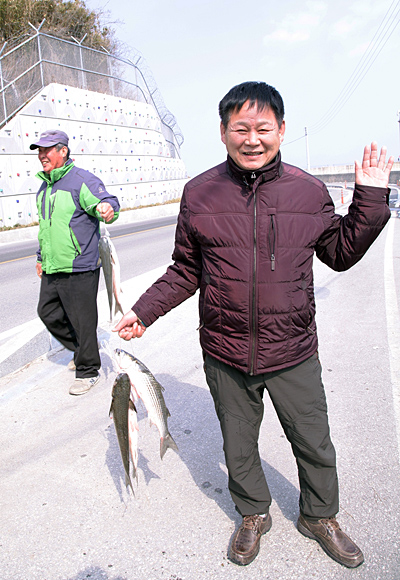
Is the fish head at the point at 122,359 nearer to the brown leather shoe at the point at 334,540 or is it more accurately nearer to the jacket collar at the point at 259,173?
the jacket collar at the point at 259,173

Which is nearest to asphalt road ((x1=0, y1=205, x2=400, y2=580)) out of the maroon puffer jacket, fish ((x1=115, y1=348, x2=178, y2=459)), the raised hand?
fish ((x1=115, y1=348, x2=178, y2=459))

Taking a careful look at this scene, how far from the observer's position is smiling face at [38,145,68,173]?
427 centimetres

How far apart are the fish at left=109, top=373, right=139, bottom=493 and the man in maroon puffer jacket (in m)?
0.44

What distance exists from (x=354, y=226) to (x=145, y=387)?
4.18 ft

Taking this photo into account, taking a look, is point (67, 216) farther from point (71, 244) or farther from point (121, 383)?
point (121, 383)

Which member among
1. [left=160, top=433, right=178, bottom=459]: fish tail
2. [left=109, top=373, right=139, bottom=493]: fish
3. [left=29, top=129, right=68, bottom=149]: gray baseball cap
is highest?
[left=29, top=129, right=68, bottom=149]: gray baseball cap

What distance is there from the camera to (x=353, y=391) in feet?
13.7

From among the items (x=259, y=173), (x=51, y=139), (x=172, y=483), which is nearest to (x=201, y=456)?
(x=172, y=483)

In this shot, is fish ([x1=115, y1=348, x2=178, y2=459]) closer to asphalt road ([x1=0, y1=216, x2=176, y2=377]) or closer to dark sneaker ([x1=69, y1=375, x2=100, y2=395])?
dark sneaker ([x1=69, y1=375, x2=100, y2=395])

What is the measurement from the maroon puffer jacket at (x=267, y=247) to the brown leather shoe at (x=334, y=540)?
2.85 ft

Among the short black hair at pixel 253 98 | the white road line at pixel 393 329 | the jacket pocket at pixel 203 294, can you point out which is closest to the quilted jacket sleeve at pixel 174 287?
the jacket pocket at pixel 203 294

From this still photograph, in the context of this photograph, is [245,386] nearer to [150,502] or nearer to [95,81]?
[150,502]

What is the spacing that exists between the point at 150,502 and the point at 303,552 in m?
0.92

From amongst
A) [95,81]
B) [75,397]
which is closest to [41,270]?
[75,397]
